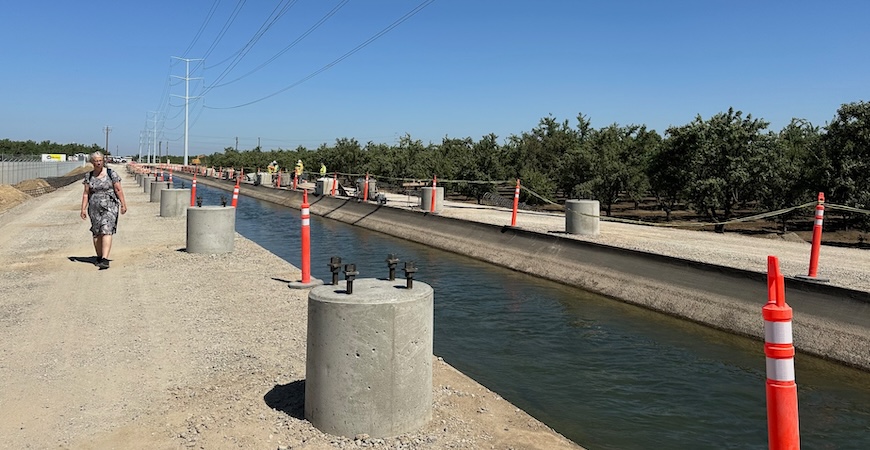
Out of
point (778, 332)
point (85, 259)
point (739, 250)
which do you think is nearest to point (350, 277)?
point (778, 332)

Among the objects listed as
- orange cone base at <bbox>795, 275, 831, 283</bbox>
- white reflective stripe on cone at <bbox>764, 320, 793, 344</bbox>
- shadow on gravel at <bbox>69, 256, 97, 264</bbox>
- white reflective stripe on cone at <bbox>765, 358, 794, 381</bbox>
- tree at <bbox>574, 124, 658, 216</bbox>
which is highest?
tree at <bbox>574, 124, 658, 216</bbox>

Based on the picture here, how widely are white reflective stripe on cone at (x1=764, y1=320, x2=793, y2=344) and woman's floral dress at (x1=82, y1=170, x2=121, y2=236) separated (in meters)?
10.4

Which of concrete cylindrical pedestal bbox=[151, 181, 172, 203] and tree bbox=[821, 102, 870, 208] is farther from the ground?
tree bbox=[821, 102, 870, 208]

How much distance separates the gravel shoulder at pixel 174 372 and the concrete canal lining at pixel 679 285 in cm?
584

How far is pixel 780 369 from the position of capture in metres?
2.83

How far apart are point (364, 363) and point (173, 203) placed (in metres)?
18.9

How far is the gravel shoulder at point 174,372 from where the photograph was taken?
4.30m

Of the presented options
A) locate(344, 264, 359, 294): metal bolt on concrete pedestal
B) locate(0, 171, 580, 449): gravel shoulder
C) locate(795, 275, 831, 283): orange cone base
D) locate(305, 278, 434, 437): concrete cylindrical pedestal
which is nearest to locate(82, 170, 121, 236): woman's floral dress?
locate(0, 171, 580, 449): gravel shoulder

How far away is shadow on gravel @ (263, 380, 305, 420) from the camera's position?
4668 mm

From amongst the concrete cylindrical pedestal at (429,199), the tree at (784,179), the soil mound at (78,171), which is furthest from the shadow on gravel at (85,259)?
the soil mound at (78,171)

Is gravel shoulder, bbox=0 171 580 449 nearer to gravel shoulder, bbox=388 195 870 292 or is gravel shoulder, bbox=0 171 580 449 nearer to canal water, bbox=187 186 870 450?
canal water, bbox=187 186 870 450

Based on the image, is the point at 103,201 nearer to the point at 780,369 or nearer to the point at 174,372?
the point at 174,372

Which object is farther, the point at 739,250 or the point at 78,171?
the point at 78,171

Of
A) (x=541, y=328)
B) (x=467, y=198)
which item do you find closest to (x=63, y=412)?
(x=541, y=328)
